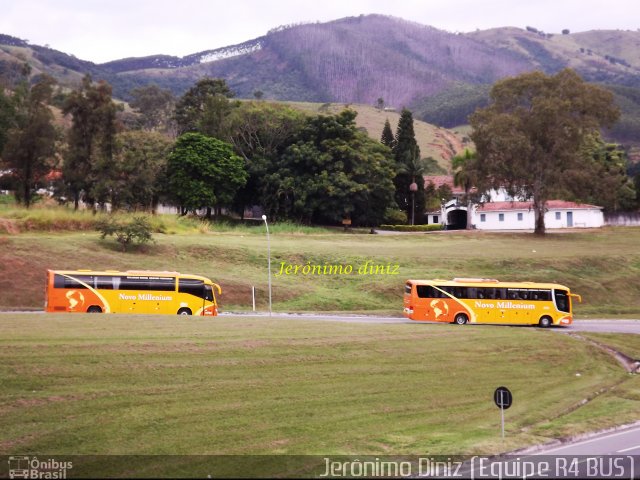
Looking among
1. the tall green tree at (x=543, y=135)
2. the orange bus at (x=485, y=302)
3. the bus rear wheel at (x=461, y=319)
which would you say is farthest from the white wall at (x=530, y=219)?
the bus rear wheel at (x=461, y=319)

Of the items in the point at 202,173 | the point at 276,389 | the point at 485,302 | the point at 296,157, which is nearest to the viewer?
the point at 276,389

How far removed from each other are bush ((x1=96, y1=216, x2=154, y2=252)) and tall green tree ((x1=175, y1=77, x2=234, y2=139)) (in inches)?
1860

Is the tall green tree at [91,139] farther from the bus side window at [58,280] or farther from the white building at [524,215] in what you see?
the white building at [524,215]

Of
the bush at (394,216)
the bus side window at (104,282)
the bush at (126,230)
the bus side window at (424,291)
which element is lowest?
the bus side window at (424,291)

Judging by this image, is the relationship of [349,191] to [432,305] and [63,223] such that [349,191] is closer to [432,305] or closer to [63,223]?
[63,223]

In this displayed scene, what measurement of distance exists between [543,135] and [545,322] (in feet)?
136

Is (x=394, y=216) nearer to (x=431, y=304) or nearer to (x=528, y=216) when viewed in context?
(x=528, y=216)

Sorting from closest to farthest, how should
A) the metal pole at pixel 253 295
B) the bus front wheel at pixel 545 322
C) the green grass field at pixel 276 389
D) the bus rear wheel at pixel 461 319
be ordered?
the green grass field at pixel 276 389, the bus rear wheel at pixel 461 319, the bus front wheel at pixel 545 322, the metal pole at pixel 253 295

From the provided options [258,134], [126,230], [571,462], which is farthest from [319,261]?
[571,462]

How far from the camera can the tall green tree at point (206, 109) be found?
112m

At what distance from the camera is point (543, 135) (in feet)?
287

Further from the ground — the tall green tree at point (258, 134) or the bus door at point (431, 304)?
the tall green tree at point (258, 134)

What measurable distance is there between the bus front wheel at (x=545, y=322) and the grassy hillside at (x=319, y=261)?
7.40 meters

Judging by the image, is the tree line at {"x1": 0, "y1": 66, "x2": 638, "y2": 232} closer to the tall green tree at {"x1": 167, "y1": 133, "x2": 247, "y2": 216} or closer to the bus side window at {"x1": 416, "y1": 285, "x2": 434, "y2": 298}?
the tall green tree at {"x1": 167, "y1": 133, "x2": 247, "y2": 216}
